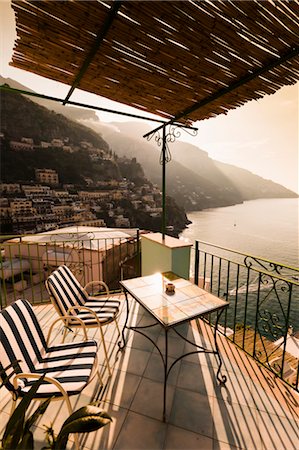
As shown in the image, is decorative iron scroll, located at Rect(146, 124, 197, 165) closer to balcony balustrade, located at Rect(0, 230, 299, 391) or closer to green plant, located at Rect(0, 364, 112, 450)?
balcony balustrade, located at Rect(0, 230, 299, 391)

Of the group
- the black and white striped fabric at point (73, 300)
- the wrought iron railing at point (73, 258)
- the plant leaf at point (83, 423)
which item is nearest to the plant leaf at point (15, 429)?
the plant leaf at point (83, 423)

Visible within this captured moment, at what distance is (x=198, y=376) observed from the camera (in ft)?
6.96

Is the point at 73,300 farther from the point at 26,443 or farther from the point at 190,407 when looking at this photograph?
the point at 26,443

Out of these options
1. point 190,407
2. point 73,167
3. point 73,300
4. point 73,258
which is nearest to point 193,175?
point 73,167

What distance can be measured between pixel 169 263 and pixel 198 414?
5.77 ft

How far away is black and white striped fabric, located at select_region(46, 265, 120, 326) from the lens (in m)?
2.24

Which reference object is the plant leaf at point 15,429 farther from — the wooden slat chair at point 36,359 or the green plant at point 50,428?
the wooden slat chair at point 36,359

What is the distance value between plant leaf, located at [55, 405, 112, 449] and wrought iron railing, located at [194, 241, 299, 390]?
1182mm

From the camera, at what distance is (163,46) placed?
163cm

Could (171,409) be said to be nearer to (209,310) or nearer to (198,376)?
(198,376)

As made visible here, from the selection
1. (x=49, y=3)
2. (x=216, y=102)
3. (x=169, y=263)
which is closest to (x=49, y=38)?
(x=49, y=3)

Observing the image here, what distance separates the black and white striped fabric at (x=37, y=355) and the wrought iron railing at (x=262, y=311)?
4.23 feet

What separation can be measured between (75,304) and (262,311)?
9.66 ft

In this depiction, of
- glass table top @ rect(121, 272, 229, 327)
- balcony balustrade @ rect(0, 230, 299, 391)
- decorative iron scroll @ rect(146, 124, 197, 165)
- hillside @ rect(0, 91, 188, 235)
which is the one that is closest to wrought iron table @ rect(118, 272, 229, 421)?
glass table top @ rect(121, 272, 229, 327)
